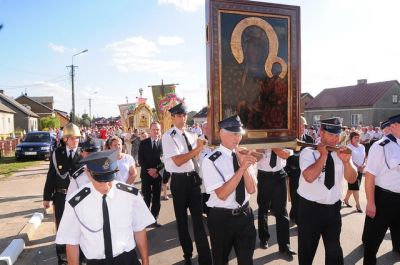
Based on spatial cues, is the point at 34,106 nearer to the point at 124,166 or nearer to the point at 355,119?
the point at 355,119

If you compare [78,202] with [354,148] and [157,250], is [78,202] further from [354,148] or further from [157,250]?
[354,148]

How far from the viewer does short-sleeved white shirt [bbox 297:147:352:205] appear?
13.0ft

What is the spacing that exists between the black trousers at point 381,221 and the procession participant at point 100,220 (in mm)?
3164

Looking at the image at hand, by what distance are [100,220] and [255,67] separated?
2164 mm

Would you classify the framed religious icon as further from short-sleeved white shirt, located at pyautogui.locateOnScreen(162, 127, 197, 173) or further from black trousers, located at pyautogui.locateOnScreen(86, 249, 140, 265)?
short-sleeved white shirt, located at pyautogui.locateOnScreen(162, 127, 197, 173)

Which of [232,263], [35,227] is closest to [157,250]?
[232,263]

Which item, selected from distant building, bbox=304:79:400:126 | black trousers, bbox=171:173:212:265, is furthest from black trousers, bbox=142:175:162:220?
distant building, bbox=304:79:400:126

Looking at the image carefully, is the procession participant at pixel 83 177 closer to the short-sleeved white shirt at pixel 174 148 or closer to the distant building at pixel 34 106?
the short-sleeved white shirt at pixel 174 148

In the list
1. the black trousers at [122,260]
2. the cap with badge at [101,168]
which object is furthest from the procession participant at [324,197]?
the cap with badge at [101,168]

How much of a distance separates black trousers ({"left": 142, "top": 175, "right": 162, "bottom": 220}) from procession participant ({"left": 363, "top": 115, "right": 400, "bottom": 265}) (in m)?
4.24

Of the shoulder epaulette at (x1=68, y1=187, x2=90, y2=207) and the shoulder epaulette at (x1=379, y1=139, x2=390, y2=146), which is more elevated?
the shoulder epaulette at (x1=379, y1=139, x2=390, y2=146)

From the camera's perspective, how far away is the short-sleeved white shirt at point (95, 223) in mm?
2828

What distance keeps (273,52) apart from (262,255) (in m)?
3.40

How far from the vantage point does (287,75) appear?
12.6 feet
